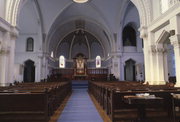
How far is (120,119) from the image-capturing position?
5.04 metres

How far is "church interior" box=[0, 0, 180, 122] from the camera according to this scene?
4953 millimetres

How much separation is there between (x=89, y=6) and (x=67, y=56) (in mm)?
13945

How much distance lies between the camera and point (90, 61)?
32.1 m

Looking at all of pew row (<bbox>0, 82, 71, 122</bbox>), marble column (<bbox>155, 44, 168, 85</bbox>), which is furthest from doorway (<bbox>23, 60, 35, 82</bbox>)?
pew row (<bbox>0, 82, 71, 122</bbox>)

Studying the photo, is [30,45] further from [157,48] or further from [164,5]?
[164,5]

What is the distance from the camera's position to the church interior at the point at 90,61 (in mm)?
4953

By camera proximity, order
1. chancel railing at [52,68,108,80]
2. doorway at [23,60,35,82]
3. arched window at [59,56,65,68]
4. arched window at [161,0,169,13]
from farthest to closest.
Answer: arched window at [59,56,65,68] < chancel railing at [52,68,108,80] < doorway at [23,60,35,82] < arched window at [161,0,169,13]

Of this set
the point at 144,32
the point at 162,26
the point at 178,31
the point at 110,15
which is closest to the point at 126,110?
the point at 178,31

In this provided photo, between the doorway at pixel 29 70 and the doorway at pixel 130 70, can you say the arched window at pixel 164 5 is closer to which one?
the doorway at pixel 130 70

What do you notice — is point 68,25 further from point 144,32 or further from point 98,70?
point 144,32

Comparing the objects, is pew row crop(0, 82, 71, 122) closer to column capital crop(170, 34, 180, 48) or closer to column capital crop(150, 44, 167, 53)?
column capital crop(170, 34, 180, 48)

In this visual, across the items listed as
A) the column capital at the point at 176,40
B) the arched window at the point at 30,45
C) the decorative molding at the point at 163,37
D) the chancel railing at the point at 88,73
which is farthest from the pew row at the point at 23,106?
the chancel railing at the point at 88,73

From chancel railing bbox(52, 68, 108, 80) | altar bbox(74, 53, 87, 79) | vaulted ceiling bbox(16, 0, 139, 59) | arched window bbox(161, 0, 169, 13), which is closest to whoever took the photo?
arched window bbox(161, 0, 169, 13)

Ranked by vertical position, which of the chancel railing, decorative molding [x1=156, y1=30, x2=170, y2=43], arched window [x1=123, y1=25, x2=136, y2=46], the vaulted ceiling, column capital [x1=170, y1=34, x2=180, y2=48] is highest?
the vaulted ceiling
